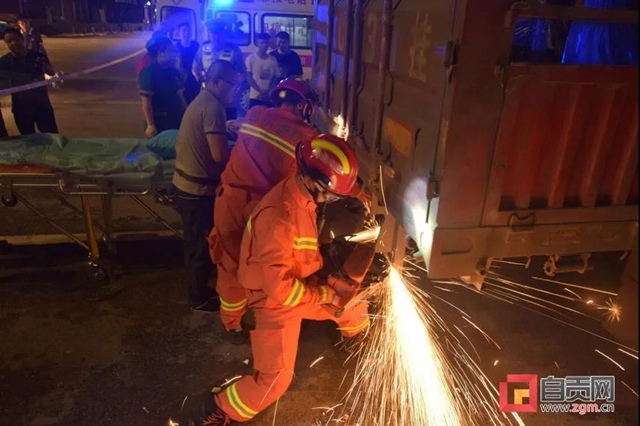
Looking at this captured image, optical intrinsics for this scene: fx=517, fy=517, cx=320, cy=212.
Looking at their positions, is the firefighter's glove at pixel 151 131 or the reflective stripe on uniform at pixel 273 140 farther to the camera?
the firefighter's glove at pixel 151 131

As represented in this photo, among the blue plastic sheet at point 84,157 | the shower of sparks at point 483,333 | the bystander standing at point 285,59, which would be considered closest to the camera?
the shower of sparks at point 483,333

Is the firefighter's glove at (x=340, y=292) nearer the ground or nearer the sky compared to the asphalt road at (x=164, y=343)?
nearer the sky

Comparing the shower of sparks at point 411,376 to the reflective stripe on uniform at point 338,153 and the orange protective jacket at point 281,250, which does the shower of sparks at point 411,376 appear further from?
the reflective stripe on uniform at point 338,153

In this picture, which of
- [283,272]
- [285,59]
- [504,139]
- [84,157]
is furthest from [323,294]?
[285,59]

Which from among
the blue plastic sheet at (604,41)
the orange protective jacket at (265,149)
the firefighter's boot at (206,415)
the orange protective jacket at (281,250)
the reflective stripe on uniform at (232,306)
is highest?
the blue plastic sheet at (604,41)

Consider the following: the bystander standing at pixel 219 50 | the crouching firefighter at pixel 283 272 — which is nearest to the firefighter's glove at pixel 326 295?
the crouching firefighter at pixel 283 272

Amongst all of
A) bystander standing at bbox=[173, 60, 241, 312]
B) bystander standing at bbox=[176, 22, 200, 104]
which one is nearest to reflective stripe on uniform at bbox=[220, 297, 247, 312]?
bystander standing at bbox=[173, 60, 241, 312]

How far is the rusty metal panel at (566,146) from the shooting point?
91.0 inches

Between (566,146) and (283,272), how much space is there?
4.86 feet

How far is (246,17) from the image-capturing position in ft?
30.8

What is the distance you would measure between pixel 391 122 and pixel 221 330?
205 cm

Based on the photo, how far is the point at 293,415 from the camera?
3.15 metres

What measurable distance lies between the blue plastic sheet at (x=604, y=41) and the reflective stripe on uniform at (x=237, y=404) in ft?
8.13

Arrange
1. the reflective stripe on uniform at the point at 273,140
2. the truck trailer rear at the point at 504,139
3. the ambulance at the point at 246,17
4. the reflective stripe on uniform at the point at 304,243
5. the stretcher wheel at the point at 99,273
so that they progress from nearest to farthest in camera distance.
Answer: the truck trailer rear at the point at 504,139
the reflective stripe on uniform at the point at 304,243
the reflective stripe on uniform at the point at 273,140
the stretcher wheel at the point at 99,273
the ambulance at the point at 246,17
